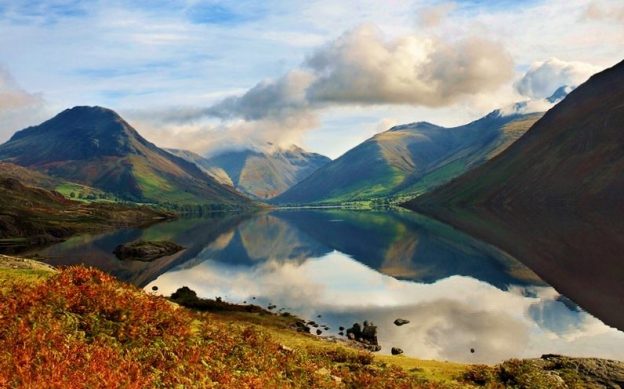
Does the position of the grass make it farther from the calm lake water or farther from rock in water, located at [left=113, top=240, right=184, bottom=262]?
rock in water, located at [left=113, top=240, right=184, bottom=262]

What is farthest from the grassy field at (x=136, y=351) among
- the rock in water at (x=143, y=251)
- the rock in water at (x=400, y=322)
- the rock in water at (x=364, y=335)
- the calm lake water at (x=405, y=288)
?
the rock in water at (x=143, y=251)

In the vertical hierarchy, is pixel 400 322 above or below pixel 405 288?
below

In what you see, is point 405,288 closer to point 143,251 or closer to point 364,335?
point 364,335

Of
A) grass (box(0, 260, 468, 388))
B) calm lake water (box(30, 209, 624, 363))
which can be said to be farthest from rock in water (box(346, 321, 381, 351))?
grass (box(0, 260, 468, 388))

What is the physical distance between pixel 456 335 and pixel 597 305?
73.1 ft

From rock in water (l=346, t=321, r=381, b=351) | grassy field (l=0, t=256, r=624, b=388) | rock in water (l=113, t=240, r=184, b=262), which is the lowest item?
rock in water (l=346, t=321, r=381, b=351)

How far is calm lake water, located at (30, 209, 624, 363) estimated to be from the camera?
54.7 m

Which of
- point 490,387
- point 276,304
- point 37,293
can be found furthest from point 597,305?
point 37,293

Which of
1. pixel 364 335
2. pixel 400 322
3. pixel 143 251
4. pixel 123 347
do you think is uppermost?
pixel 123 347

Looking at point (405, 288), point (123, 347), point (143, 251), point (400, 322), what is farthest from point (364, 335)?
point (143, 251)

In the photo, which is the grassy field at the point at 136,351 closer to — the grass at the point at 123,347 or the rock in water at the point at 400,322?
the grass at the point at 123,347

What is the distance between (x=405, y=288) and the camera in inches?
3600

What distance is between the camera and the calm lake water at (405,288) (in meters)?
54.7

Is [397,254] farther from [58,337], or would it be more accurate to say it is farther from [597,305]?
[58,337]
